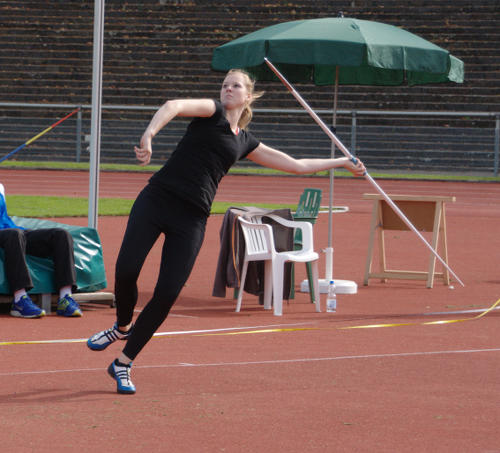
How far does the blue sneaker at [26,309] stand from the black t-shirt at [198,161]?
9.31 ft

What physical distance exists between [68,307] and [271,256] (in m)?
1.63

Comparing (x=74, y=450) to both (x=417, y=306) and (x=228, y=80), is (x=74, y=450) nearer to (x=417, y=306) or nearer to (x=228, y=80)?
(x=228, y=80)

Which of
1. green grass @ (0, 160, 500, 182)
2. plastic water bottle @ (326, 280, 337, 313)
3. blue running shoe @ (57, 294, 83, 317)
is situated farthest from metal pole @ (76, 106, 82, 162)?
blue running shoe @ (57, 294, 83, 317)

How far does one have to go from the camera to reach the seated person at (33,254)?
7852 mm

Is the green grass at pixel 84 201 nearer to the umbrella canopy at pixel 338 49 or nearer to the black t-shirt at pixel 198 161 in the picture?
the umbrella canopy at pixel 338 49

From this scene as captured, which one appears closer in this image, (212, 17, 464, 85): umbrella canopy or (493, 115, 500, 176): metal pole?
(212, 17, 464, 85): umbrella canopy

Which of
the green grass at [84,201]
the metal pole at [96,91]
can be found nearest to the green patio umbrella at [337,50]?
the metal pole at [96,91]

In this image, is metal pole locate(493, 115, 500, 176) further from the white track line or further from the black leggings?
the black leggings

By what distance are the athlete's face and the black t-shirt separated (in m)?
0.09

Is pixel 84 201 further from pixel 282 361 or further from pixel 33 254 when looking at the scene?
pixel 282 361

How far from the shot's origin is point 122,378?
17.4 feet

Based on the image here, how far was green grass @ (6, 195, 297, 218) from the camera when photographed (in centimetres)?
1684

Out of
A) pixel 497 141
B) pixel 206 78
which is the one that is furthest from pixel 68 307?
pixel 206 78

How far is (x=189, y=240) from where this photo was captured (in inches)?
211
